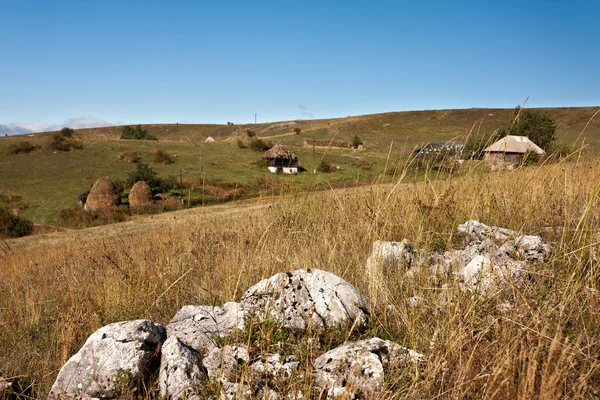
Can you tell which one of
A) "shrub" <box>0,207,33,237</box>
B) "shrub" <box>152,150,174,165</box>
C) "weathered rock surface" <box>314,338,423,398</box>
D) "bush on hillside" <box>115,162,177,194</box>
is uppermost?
"weathered rock surface" <box>314,338,423,398</box>

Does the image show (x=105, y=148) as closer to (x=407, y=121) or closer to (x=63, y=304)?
(x=63, y=304)

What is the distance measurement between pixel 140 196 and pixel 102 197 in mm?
2145

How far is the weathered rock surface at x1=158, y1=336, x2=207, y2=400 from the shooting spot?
7.45ft

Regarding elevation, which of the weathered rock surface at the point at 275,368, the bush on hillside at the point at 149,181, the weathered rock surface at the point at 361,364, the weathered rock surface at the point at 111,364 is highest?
the weathered rock surface at the point at 361,364

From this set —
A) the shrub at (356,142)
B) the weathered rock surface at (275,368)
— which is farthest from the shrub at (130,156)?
the weathered rock surface at (275,368)

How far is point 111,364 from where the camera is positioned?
8.32 feet

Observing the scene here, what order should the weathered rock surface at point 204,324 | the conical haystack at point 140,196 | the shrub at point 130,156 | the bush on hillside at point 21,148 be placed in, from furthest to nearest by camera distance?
the bush on hillside at point 21,148, the shrub at point 130,156, the conical haystack at point 140,196, the weathered rock surface at point 204,324

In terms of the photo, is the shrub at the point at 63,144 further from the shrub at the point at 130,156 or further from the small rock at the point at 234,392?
the small rock at the point at 234,392

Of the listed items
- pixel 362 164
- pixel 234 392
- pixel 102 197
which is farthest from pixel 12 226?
pixel 362 164

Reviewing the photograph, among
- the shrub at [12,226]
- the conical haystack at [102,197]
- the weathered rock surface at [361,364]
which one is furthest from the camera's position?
the conical haystack at [102,197]

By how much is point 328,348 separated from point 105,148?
133 ft

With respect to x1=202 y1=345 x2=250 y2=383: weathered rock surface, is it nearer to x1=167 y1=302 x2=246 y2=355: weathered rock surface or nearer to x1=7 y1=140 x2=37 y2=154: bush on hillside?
x1=167 y1=302 x2=246 y2=355: weathered rock surface

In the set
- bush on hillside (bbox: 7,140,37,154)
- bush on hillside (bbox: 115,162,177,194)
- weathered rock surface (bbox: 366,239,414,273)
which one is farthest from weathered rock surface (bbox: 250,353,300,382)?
bush on hillside (bbox: 7,140,37,154)

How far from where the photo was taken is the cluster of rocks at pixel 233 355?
220 centimetres
